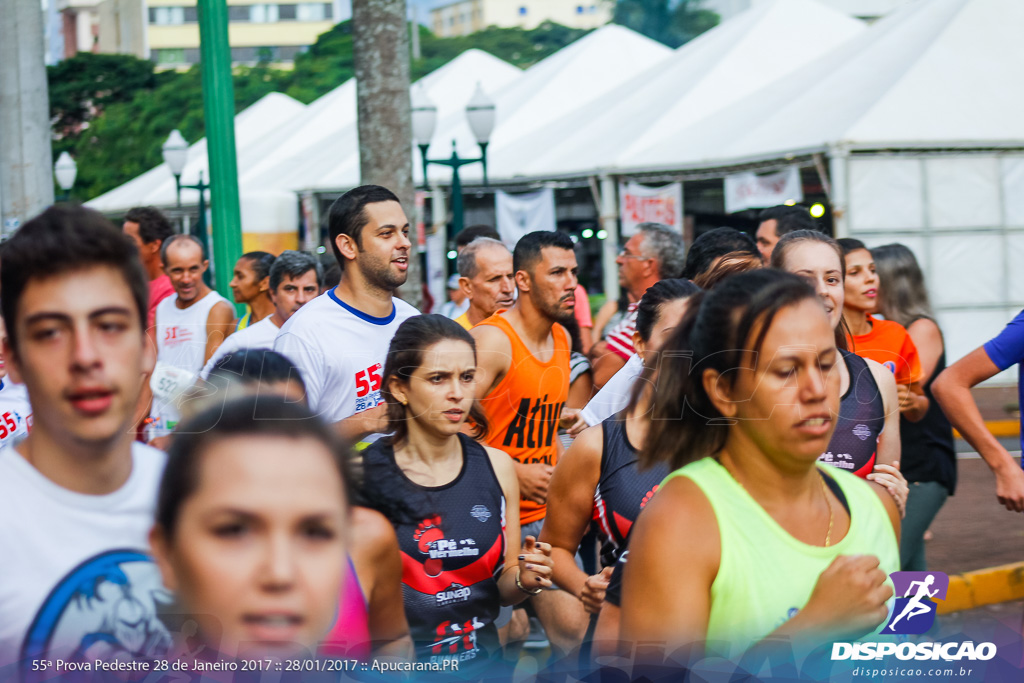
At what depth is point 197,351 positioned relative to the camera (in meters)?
5.81

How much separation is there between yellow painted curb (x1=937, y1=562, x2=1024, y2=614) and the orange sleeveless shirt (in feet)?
7.96

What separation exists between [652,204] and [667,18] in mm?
48321

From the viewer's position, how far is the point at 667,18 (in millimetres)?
61312

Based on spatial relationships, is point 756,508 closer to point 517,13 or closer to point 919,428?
point 919,428

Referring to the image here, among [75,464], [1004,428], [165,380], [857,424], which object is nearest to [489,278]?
[165,380]

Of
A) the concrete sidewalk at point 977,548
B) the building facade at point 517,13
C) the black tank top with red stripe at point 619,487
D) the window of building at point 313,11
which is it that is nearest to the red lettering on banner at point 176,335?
the black tank top with red stripe at point 619,487

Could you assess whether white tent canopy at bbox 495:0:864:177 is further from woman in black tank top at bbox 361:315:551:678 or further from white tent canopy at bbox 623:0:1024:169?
woman in black tank top at bbox 361:315:551:678

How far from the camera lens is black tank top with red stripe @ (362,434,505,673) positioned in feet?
10.0

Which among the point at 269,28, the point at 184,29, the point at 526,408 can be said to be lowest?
the point at 526,408

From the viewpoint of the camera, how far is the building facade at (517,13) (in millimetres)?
113750

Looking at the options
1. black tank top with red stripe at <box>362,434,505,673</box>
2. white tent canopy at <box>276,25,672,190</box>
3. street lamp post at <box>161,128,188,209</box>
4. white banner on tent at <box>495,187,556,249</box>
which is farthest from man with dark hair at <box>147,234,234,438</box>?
street lamp post at <box>161,128,188,209</box>

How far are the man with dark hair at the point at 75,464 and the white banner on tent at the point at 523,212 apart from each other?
16273mm

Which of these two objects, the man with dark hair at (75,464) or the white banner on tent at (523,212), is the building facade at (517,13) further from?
the man with dark hair at (75,464)

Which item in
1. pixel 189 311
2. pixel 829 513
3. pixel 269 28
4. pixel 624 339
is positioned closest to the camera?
pixel 829 513
